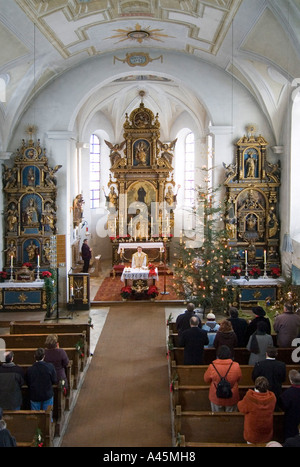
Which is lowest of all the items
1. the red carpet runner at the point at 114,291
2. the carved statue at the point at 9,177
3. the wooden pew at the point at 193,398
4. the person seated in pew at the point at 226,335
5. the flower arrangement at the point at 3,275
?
the wooden pew at the point at 193,398

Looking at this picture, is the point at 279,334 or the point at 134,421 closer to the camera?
the point at 134,421

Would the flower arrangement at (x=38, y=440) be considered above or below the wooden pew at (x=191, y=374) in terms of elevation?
below

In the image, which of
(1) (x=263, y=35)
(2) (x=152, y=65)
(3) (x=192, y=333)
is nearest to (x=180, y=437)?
(3) (x=192, y=333)

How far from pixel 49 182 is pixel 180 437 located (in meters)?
12.1

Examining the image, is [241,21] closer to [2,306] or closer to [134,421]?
[134,421]

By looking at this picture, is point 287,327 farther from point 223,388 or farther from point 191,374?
point 223,388

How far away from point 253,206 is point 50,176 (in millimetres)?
6666

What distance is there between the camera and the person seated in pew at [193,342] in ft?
29.7

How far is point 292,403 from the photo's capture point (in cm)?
676

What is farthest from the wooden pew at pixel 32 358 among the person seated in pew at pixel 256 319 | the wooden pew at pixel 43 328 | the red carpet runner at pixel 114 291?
the red carpet runner at pixel 114 291

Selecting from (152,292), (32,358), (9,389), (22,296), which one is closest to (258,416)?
(9,389)

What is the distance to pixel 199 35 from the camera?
15.3 meters

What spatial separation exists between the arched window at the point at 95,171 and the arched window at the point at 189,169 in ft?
14.3

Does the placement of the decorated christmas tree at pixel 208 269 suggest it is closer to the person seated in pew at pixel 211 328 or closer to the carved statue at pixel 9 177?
the person seated in pew at pixel 211 328
